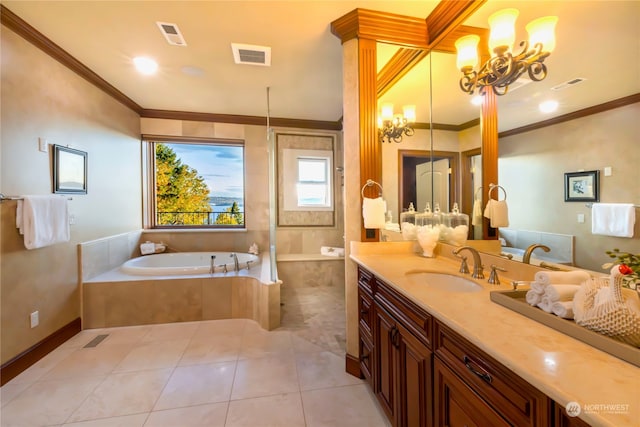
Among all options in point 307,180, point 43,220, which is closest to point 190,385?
point 43,220

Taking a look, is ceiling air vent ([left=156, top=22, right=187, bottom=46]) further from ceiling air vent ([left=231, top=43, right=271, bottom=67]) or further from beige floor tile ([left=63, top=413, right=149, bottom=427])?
beige floor tile ([left=63, top=413, right=149, bottom=427])

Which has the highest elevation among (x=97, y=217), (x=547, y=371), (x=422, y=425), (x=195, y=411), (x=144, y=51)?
(x=144, y=51)

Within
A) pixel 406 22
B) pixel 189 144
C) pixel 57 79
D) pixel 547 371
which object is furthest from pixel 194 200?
pixel 547 371

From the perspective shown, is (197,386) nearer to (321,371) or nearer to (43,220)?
(321,371)

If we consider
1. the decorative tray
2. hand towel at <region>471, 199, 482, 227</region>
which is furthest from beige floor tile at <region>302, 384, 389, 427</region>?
hand towel at <region>471, 199, 482, 227</region>

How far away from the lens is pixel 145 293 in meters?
2.71

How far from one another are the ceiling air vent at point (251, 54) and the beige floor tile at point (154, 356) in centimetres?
262

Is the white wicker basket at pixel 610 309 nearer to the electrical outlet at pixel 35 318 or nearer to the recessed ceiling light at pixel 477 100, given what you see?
the recessed ceiling light at pixel 477 100

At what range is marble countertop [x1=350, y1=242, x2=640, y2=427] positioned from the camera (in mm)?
513

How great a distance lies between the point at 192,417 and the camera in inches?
60.6

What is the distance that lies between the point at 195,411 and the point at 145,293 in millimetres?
1584

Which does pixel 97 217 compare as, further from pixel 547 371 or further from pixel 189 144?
pixel 547 371

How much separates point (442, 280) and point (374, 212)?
0.61 m

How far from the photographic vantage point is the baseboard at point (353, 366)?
1899 mm
